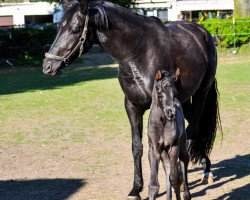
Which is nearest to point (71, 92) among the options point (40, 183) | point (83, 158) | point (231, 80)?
point (231, 80)

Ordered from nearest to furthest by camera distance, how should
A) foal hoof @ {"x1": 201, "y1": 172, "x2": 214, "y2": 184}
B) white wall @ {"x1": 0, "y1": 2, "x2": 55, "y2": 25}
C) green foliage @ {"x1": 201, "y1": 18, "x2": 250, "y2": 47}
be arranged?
foal hoof @ {"x1": 201, "y1": 172, "x2": 214, "y2": 184}, green foliage @ {"x1": 201, "y1": 18, "x2": 250, "y2": 47}, white wall @ {"x1": 0, "y1": 2, "x2": 55, "y2": 25}

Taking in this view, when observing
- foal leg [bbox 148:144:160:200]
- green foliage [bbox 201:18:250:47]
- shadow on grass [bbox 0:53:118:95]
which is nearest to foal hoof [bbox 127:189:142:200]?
foal leg [bbox 148:144:160:200]

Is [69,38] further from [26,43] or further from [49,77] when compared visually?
[26,43]

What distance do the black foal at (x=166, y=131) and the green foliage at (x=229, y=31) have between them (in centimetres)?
2296

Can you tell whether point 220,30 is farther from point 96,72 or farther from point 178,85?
point 178,85

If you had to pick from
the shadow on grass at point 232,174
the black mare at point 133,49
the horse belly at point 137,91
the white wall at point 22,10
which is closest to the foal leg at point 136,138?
the black mare at point 133,49

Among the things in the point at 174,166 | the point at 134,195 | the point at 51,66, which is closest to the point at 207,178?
the point at 134,195

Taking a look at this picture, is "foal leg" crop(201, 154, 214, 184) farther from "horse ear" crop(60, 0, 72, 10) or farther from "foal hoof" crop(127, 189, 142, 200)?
"horse ear" crop(60, 0, 72, 10)

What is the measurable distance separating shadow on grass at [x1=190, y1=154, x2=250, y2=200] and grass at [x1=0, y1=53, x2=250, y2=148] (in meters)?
2.17

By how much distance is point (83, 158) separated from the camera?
870cm

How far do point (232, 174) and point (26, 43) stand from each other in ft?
71.3

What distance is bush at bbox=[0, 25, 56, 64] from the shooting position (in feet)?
90.1

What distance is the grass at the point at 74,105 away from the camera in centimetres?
1081

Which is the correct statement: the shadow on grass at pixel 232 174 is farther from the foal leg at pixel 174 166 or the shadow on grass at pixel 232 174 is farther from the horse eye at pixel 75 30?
the horse eye at pixel 75 30
